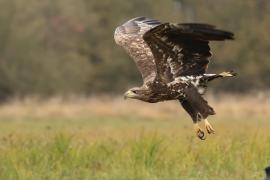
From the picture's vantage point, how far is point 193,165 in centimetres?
1134

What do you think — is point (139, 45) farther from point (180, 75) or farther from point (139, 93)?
point (139, 93)

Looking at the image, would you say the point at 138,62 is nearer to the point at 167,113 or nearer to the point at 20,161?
the point at 20,161

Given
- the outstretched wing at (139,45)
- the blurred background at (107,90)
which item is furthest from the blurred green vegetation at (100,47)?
the outstretched wing at (139,45)

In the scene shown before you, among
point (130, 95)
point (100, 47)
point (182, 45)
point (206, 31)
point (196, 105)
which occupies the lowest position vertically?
point (100, 47)

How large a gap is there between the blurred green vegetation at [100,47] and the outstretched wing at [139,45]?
25.5 m

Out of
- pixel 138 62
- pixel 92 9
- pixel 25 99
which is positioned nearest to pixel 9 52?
pixel 25 99

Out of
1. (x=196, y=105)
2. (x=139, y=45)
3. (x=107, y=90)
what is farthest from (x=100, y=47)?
(x=196, y=105)

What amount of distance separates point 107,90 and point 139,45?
110 ft

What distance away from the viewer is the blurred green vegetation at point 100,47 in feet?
133

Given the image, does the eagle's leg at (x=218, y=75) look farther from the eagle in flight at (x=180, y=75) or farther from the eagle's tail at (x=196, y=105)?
the eagle's tail at (x=196, y=105)

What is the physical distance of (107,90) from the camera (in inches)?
1858

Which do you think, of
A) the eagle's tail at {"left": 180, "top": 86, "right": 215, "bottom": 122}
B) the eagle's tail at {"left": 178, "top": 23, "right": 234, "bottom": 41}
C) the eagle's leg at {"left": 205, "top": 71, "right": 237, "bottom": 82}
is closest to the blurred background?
the eagle's tail at {"left": 180, "top": 86, "right": 215, "bottom": 122}

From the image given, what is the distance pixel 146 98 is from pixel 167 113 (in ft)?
66.5

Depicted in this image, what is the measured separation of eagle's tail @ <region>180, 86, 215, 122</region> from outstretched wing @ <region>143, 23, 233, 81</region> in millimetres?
301
